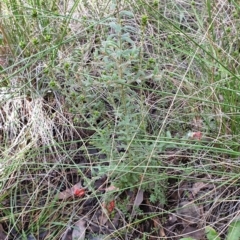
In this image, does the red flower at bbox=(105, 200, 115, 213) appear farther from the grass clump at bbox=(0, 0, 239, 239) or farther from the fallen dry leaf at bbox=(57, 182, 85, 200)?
the fallen dry leaf at bbox=(57, 182, 85, 200)

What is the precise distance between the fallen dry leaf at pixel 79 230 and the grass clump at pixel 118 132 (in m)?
0.01

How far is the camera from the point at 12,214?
168cm

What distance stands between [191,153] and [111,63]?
459 mm

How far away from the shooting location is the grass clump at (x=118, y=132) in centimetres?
155

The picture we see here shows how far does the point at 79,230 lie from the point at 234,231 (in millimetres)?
552

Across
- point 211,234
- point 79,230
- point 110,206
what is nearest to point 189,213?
point 211,234

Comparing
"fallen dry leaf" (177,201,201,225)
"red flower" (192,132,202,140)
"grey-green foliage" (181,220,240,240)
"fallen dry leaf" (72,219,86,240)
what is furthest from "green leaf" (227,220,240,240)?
"fallen dry leaf" (72,219,86,240)

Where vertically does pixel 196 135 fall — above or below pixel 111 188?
above

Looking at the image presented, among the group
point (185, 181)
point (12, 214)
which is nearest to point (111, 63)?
point (185, 181)

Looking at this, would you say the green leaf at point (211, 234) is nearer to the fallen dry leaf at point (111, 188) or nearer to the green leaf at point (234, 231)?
the green leaf at point (234, 231)

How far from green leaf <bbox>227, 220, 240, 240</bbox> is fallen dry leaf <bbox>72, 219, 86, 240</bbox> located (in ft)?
1.70

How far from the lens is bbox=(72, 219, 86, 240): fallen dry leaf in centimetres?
164

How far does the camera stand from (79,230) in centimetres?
166

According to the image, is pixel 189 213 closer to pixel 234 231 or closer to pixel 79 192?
pixel 234 231
